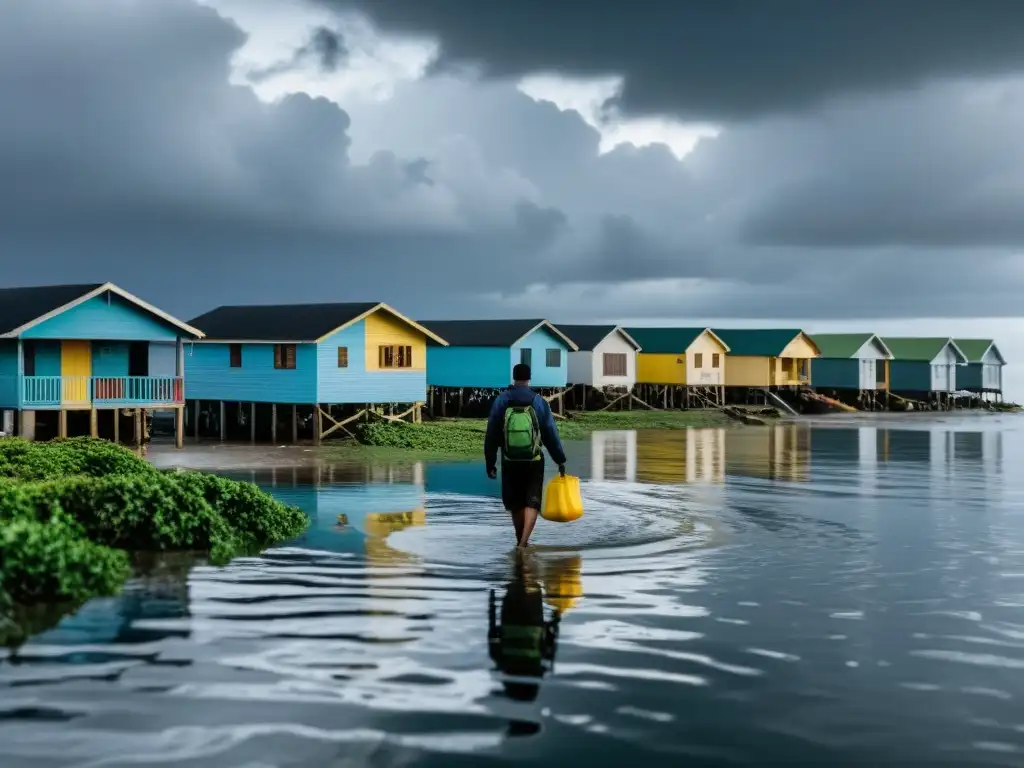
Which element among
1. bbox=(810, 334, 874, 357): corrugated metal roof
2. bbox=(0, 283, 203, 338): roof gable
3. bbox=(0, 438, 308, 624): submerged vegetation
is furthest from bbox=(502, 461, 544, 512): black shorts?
bbox=(810, 334, 874, 357): corrugated metal roof

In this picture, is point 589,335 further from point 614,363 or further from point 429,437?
point 429,437

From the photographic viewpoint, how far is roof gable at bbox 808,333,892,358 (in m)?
91.2

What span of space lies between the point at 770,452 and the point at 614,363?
27205mm

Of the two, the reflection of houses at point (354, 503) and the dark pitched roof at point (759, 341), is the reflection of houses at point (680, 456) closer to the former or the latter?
the reflection of houses at point (354, 503)

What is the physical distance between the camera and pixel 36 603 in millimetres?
12359

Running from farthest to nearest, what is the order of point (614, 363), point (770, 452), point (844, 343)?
1. point (844, 343)
2. point (614, 363)
3. point (770, 452)

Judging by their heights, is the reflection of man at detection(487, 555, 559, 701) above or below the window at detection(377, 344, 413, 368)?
below

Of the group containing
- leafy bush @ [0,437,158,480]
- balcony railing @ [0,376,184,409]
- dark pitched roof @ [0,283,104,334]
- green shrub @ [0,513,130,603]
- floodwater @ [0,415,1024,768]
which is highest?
dark pitched roof @ [0,283,104,334]

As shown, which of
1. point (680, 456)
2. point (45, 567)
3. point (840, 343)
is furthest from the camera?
point (840, 343)

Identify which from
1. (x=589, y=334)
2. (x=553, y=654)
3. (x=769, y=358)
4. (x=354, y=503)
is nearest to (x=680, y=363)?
(x=589, y=334)

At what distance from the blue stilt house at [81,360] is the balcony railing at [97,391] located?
0.09 feet

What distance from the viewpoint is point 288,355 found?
151 feet

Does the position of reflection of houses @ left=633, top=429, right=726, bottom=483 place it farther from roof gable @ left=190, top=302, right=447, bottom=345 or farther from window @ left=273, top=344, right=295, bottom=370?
window @ left=273, top=344, right=295, bottom=370

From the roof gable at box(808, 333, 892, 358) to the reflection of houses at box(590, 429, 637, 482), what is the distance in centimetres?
3713
